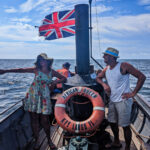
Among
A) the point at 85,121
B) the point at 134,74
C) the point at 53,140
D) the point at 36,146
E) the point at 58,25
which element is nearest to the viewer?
the point at 134,74

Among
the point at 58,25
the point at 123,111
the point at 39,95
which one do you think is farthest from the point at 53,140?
the point at 58,25

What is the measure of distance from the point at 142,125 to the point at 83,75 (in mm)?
1873

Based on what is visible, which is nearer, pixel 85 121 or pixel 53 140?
pixel 85 121

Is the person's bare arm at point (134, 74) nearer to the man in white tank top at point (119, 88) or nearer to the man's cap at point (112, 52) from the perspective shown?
the man in white tank top at point (119, 88)

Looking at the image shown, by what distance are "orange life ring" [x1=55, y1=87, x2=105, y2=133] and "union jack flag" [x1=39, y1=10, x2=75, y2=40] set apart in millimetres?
2833

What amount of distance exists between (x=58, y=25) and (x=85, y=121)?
12.1 feet

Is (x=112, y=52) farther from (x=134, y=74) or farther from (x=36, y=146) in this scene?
(x=36, y=146)

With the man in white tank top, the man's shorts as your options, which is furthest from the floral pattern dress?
the man's shorts

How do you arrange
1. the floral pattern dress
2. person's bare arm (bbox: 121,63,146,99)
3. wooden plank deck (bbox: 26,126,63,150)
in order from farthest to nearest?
1. wooden plank deck (bbox: 26,126,63,150)
2. the floral pattern dress
3. person's bare arm (bbox: 121,63,146,99)

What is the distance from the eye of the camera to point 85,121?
2623 mm

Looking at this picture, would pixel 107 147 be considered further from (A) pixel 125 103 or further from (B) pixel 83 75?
(B) pixel 83 75

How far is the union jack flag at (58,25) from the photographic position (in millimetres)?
5156

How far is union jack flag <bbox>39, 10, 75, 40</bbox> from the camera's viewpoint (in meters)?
5.16

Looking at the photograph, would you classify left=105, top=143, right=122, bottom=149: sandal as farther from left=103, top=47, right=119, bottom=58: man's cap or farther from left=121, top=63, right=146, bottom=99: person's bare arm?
left=103, top=47, right=119, bottom=58: man's cap
